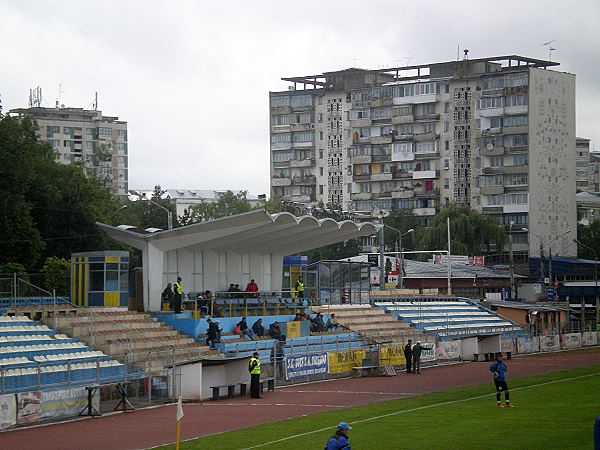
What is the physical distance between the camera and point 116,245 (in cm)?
7044

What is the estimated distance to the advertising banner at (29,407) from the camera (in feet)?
101

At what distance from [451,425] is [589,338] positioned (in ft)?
158

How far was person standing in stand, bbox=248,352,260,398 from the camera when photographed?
126 ft

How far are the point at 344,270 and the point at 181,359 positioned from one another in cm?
2474

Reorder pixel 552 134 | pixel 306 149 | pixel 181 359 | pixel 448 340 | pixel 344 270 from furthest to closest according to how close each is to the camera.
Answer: pixel 306 149 < pixel 552 134 < pixel 344 270 < pixel 448 340 < pixel 181 359

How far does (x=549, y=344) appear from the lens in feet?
226

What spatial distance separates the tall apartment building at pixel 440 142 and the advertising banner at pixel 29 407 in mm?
94133

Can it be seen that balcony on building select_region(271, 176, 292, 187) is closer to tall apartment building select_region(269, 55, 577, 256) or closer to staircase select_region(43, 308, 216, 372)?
tall apartment building select_region(269, 55, 577, 256)

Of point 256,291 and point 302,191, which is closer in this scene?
point 256,291

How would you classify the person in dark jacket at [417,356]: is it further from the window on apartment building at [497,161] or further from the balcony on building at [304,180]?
the balcony on building at [304,180]

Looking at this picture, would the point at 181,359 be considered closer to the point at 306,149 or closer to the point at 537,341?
the point at 537,341

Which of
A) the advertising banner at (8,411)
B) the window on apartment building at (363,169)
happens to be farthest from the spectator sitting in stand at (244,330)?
the window on apartment building at (363,169)

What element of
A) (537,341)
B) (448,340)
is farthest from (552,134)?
(448,340)

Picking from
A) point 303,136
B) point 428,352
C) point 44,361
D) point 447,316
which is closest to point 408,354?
point 428,352
